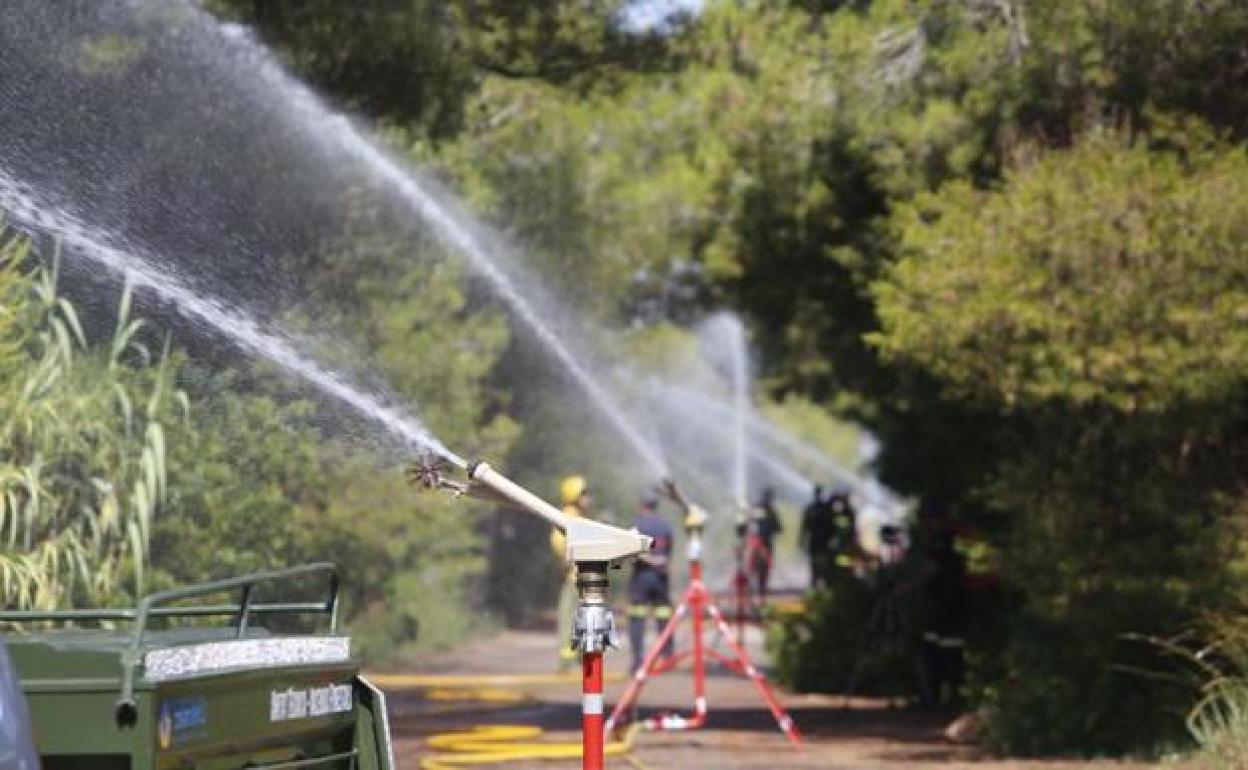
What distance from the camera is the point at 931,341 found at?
13.8m

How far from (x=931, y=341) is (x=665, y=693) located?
7.94m

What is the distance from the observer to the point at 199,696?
661cm

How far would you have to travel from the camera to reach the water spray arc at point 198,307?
9.98m

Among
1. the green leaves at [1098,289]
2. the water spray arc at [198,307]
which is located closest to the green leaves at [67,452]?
the water spray arc at [198,307]

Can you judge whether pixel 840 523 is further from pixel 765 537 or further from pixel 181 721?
pixel 181 721

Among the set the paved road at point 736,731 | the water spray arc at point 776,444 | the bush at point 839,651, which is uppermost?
the water spray arc at point 776,444

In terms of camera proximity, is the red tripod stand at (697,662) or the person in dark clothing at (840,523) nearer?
the red tripod stand at (697,662)

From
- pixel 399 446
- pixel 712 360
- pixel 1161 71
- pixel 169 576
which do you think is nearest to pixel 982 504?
pixel 1161 71

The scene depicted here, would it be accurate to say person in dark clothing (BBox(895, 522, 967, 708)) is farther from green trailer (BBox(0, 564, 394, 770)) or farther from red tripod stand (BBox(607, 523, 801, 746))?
green trailer (BBox(0, 564, 394, 770))

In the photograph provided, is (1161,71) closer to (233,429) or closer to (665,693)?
(233,429)

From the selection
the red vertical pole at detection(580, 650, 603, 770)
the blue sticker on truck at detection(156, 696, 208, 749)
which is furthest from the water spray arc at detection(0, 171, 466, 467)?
the blue sticker on truck at detection(156, 696, 208, 749)

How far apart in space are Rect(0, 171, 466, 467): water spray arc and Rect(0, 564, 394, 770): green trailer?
4.55ft

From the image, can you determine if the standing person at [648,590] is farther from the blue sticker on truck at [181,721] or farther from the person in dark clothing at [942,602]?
the blue sticker on truck at [181,721]

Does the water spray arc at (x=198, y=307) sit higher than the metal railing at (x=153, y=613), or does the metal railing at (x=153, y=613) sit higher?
the water spray arc at (x=198, y=307)
